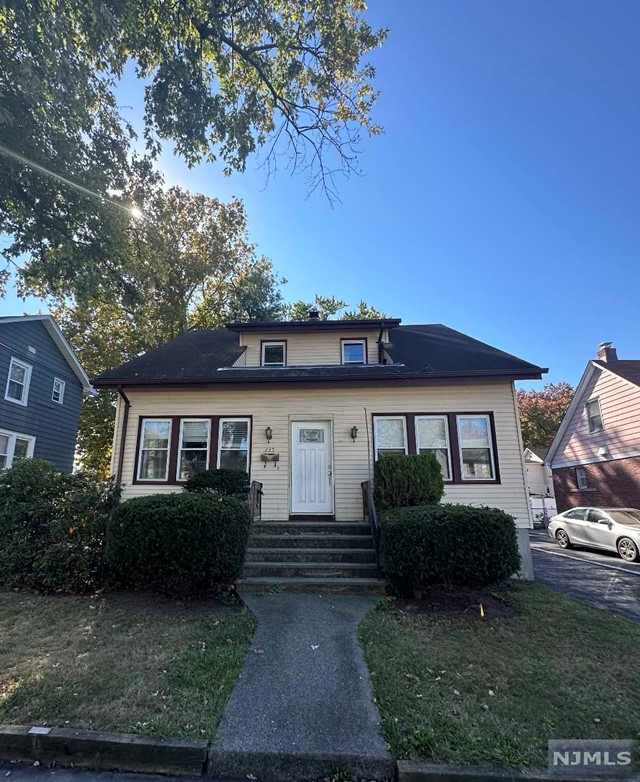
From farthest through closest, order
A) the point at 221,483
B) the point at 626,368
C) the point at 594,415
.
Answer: the point at 594,415, the point at 626,368, the point at 221,483

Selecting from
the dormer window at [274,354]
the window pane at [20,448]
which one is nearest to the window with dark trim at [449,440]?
the dormer window at [274,354]

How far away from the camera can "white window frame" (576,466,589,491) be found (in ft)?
53.7

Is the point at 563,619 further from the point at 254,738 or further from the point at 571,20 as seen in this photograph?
the point at 571,20

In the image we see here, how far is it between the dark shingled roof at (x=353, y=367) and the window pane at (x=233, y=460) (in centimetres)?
167

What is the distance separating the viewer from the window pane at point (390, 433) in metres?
9.12

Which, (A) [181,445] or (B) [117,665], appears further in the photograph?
(A) [181,445]

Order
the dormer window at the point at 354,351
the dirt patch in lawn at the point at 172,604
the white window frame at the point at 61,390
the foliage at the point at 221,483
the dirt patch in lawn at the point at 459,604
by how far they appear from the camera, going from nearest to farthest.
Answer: the dirt patch in lawn at the point at 172,604, the dirt patch in lawn at the point at 459,604, the foliage at the point at 221,483, the dormer window at the point at 354,351, the white window frame at the point at 61,390

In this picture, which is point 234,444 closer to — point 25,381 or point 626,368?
point 25,381

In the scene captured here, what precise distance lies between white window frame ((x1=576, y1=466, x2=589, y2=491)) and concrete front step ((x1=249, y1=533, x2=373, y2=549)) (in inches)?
523

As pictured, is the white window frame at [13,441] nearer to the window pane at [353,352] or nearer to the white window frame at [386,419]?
the window pane at [353,352]

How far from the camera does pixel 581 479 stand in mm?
16625
